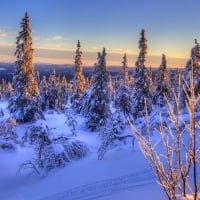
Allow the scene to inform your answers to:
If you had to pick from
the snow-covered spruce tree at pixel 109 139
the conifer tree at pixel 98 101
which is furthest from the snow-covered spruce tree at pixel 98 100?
the snow-covered spruce tree at pixel 109 139

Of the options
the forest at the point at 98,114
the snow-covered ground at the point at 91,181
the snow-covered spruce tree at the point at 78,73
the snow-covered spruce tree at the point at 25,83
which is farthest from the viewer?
the snow-covered spruce tree at the point at 78,73

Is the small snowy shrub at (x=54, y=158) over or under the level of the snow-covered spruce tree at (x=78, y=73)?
under

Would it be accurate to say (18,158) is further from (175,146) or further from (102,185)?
(175,146)

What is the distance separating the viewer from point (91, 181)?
14.0 metres

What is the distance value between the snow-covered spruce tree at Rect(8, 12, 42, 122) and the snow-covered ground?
15529 millimetres

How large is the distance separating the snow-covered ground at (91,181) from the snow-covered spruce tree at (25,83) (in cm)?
1553

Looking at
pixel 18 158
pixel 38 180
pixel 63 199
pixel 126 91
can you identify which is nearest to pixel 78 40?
pixel 126 91

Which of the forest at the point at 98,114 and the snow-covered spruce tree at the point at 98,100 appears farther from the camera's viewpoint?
the snow-covered spruce tree at the point at 98,100

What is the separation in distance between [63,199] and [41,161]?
4593mm

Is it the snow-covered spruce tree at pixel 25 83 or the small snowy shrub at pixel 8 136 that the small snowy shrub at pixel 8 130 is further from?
the snow-covered spruce tree at pixel 25 83

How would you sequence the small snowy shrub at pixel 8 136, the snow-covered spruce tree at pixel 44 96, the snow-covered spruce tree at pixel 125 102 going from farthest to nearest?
the snow-covered spruce tree at pixel 44 96
the snow-covered spruce tree at pixel 125 102
the small snowy shrub at pixel 8 136

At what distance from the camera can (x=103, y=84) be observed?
112ft

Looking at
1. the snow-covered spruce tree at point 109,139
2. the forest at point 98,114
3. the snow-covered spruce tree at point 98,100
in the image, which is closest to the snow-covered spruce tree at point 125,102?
the forest at point 98,114

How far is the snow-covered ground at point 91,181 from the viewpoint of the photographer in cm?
1259
